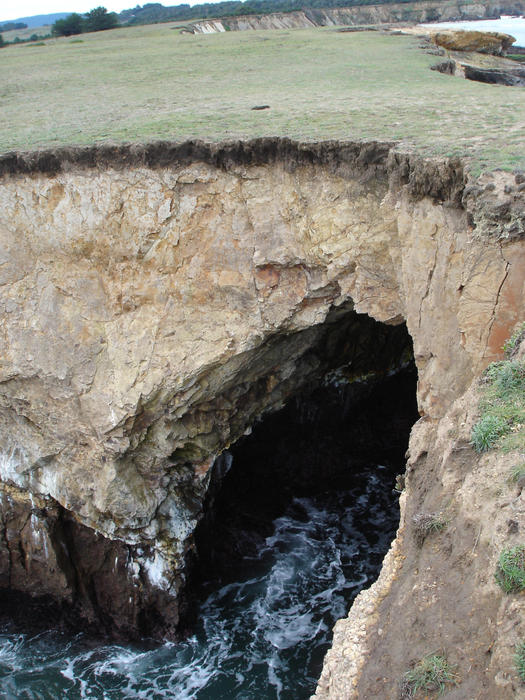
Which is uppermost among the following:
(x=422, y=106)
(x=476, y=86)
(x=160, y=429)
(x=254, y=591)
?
(x=476, y=86)

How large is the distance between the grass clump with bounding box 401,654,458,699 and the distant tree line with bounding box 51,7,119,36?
4923 cm

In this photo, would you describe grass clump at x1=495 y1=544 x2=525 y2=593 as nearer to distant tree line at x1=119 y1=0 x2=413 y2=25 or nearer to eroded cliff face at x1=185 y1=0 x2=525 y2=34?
eroded cliff face at x1=185 y1=0 x2=525 y2=34

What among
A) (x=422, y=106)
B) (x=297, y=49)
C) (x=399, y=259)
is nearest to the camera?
(x=399, y=259)

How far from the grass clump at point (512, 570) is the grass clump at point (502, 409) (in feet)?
3.42

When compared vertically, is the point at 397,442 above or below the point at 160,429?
below

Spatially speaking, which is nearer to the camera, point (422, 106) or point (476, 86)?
point (422, 106)

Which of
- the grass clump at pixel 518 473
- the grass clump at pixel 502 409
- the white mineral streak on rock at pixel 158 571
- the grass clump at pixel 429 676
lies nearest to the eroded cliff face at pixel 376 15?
the white mineral streak on rock at pixel 158 571

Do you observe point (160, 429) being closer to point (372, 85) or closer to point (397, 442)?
point (397, 442)

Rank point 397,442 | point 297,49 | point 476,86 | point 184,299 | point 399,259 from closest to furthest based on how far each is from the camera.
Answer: point 399,259 → point 184,299 → point 476,86 → point 397,442 → point 297,49

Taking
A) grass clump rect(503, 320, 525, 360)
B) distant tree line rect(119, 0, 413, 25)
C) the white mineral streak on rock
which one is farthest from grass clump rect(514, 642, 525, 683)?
distant tree line rect(119, 0, 413, 25)

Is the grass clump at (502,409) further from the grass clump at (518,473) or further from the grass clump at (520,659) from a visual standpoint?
the grass clump at (520,659)

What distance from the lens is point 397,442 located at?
15.4 meters

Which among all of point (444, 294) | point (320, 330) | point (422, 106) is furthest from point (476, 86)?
point (444, 294)

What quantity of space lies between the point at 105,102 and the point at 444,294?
10070 mm
